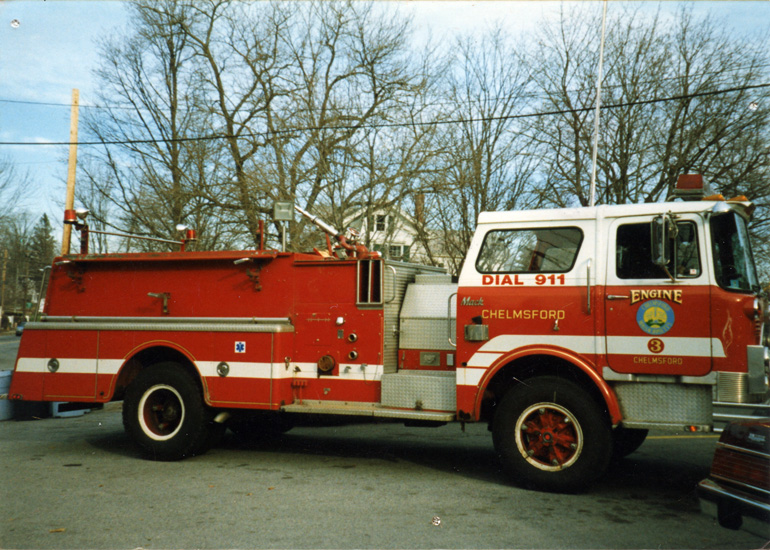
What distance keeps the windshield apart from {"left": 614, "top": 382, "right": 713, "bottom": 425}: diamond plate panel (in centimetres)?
94

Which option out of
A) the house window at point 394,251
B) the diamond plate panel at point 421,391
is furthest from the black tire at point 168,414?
the house window at point 394,251

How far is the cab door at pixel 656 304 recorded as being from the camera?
5730 millimetres

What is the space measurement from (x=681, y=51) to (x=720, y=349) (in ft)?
57.8

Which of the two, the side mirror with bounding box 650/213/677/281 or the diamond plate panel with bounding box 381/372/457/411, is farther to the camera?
the diamond plate panel with bounding box 381/372/457/411

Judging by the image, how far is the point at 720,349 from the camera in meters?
5.61

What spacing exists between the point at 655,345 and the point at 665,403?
496 mm

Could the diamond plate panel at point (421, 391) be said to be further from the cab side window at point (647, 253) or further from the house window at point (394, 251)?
the house window at point (394, 251)

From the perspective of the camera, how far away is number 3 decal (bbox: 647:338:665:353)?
5.83 m

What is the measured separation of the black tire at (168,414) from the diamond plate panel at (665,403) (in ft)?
14.6

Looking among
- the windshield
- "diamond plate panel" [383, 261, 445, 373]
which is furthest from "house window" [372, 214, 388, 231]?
the windshield

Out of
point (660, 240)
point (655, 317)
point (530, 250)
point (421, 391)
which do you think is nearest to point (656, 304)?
point (655, 317)

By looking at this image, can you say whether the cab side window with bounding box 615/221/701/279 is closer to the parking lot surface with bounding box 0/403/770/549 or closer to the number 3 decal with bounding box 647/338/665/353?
the number 3 decal with bounding box 647/338/665/353

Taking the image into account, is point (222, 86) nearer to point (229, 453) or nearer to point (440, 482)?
point (229, 453)

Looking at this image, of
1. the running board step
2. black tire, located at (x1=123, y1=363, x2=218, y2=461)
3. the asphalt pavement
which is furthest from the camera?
black tire, located at (x1=123, y1=363, x2=218, y2=461)
